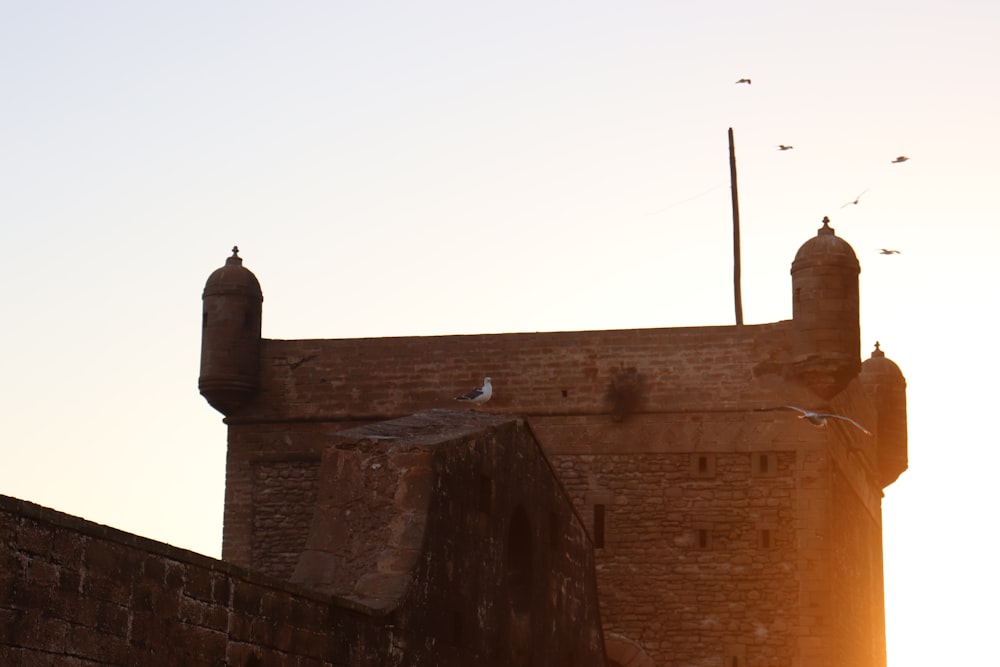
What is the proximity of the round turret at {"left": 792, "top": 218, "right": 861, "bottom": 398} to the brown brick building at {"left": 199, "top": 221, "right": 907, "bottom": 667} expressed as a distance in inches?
→ 1.0

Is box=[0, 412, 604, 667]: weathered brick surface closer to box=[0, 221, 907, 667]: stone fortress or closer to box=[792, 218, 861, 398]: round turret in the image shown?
box=[0, 221, 907, 667]: stone fortress

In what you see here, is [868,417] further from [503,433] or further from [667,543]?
[503,433]

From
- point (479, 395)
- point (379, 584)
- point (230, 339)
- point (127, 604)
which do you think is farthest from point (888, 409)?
point (127, 604)

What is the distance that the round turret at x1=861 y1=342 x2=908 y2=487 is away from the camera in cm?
2859

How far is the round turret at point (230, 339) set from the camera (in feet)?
76.2

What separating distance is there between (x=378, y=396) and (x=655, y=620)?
484 cm

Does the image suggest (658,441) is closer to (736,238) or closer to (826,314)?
(826,314)

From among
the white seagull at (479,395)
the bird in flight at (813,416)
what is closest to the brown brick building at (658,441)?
the bird in flight at (813,416)

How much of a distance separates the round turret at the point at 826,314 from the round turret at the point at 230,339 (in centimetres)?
744

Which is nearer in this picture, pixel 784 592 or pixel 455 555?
pixel 455 555

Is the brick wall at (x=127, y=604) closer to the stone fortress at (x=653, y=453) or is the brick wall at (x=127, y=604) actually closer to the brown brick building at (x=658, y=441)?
the stone fortress at (x=653, y=453)

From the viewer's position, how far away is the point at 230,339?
23.4 meters

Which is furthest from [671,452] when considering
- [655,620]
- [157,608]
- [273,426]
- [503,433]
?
[157,608]

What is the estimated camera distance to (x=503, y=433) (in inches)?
542
